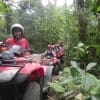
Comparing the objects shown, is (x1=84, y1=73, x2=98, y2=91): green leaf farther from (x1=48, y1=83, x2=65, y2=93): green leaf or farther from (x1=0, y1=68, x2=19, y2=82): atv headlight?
(x1=48, y1=83, x2=65, y2=93): green leaf

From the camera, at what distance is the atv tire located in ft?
14.5

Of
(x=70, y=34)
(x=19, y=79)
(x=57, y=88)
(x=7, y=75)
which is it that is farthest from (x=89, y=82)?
(x=70, y=34)

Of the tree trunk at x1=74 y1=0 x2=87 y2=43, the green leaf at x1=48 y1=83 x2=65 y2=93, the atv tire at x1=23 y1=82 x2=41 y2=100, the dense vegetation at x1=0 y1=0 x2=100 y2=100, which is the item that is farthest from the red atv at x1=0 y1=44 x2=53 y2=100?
the tree trunk at x1=74 y1=0 x2=87 y2=43

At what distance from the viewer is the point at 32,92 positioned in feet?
14.8

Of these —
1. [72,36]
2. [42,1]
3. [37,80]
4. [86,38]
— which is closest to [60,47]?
[72,36]

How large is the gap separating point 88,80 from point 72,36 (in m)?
4.82

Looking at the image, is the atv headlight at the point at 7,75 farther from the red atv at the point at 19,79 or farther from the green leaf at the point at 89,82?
the green leaf at the point at 89,82

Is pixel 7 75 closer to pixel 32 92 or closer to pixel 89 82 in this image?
pixel 32 92

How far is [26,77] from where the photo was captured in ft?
13.6

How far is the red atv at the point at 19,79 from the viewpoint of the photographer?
4.08 m

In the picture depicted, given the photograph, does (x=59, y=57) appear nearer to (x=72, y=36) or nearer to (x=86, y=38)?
(x=72, y=36)

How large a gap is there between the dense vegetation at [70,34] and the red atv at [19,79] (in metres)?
0.34

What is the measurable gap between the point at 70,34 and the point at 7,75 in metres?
4.62

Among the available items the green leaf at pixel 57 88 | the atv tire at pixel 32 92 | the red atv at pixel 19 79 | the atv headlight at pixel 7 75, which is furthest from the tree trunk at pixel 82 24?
the atv headlight at pixel 7 75
